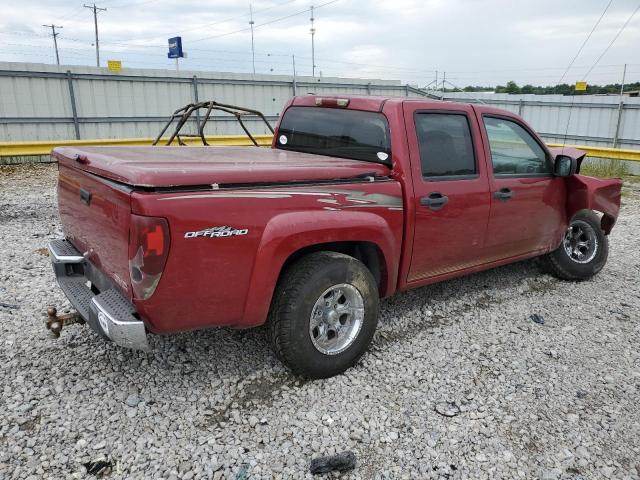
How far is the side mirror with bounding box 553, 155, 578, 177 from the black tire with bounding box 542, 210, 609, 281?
2.37ft

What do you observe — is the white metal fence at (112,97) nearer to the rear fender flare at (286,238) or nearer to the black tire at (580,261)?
the black tire at (580,261)

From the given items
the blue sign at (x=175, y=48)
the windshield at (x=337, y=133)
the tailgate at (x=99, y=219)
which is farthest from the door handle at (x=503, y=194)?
the blue sign at (x=175, y=48)

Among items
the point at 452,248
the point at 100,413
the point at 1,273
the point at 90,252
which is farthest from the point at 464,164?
the point at 1,273

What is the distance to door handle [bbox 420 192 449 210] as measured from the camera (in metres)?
3.73

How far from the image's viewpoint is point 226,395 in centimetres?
323

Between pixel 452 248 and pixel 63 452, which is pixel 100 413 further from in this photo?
pixel 452 248

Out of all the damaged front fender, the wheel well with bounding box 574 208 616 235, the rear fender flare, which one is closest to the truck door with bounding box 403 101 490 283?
the rear fender flare

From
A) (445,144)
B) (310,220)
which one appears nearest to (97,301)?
(310,220)

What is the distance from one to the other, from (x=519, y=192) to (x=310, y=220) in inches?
90.6

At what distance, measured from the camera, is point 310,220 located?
307cm

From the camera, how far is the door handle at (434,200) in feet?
12.2

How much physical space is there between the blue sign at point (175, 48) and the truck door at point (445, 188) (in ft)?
65.5

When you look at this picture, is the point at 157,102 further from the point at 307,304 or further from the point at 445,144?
the point at 307,304

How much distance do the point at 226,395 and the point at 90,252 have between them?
1.26m
